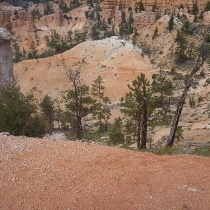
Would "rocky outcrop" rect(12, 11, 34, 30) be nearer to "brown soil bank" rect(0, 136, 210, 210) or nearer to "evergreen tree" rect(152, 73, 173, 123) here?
"evergreen tree" rect(152, 73, 173, 123)

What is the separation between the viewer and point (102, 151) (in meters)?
8.31

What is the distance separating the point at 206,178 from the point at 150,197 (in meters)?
1.74

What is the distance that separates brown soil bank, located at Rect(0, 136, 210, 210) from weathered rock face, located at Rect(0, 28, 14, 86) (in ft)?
54.0

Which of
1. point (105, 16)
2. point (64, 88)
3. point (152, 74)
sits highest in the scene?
point (105, 16)

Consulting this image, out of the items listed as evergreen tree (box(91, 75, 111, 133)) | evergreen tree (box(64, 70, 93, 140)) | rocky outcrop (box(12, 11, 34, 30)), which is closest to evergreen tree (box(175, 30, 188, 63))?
evergreen tree (box(91, 75, 111, 133))

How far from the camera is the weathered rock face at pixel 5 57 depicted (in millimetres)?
23312

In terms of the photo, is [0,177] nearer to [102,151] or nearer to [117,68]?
[102,151]

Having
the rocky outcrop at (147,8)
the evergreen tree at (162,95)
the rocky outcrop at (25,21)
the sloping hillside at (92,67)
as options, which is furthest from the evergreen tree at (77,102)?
the rocky outcrop at (25,21)

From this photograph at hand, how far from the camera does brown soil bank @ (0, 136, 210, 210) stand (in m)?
6.02

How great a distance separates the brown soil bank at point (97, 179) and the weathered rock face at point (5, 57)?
54.0 ft

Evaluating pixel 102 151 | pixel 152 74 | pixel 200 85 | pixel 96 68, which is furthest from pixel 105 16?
pixel 102 151

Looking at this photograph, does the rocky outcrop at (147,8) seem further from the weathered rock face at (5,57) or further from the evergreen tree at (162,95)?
the weathered rock face at (5,57)

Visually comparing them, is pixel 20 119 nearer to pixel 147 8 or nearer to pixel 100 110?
pixel 100 110

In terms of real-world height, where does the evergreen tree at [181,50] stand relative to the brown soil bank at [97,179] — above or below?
below
